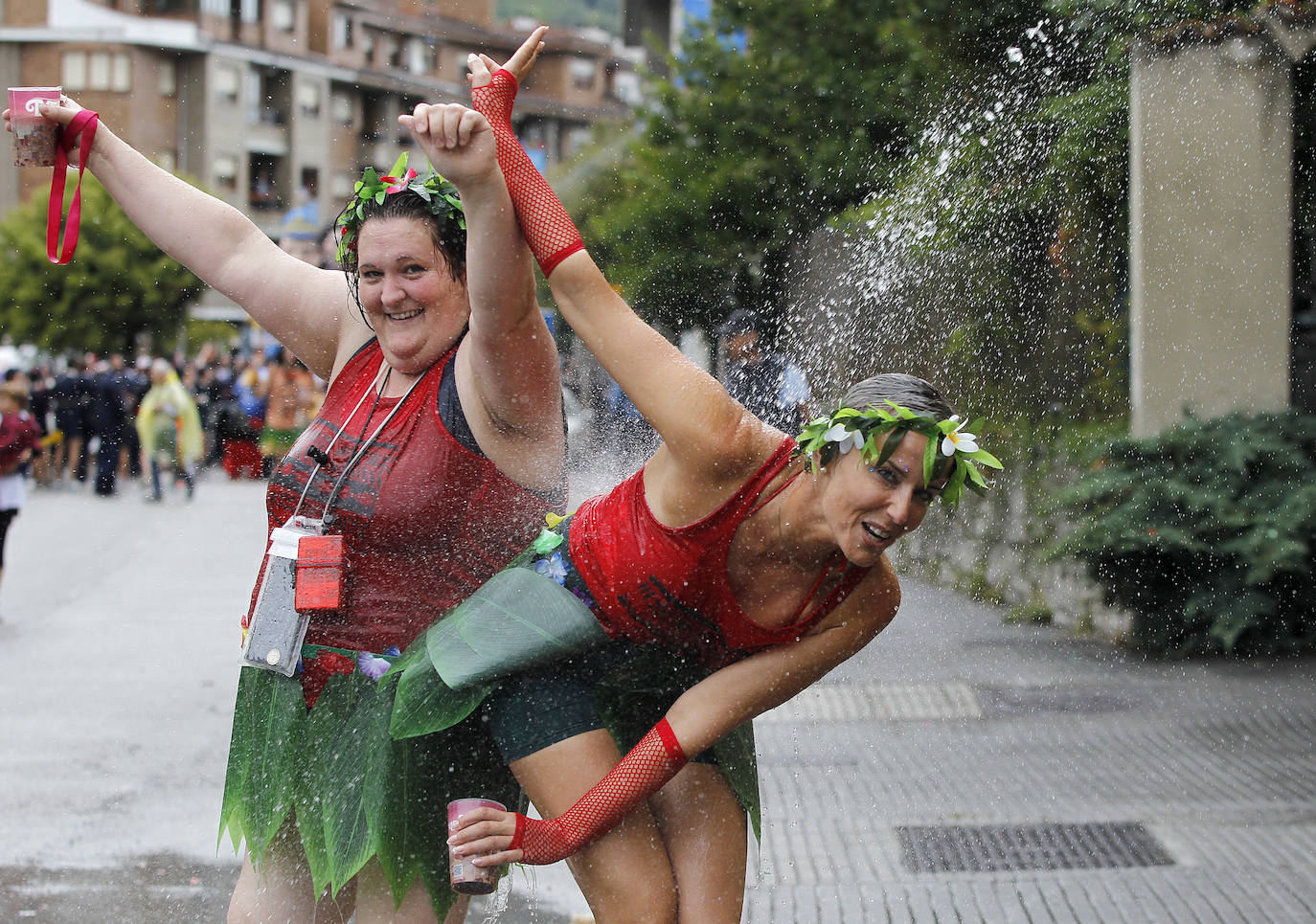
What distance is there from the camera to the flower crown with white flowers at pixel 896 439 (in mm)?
2256

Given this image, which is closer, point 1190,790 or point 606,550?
point 606,550

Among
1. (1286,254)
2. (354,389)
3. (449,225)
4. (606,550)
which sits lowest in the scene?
(606,550)

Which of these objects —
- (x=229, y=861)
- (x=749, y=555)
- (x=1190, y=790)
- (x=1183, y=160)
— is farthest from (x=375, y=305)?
(x=1183, y=160)

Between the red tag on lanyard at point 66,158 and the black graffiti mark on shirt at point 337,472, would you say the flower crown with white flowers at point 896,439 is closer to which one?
the black graffiti mark on shirt at point 337,472

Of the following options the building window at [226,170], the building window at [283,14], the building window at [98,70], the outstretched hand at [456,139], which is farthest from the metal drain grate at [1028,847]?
the building window at [283,14]

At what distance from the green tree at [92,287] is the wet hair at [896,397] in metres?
40.6

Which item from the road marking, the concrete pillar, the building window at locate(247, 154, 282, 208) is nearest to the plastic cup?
the road marking

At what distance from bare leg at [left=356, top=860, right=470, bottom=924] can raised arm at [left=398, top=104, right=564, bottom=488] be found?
2.54 feet

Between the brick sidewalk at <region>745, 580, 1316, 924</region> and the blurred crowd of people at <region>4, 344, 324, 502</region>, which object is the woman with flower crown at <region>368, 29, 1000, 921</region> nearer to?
Result: the brick sidewalk at <region>745, 580, 1316, 924</region>

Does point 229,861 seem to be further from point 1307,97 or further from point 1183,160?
point 1307,97

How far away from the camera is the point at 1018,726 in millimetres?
6441

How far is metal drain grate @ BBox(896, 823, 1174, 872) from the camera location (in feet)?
15.5

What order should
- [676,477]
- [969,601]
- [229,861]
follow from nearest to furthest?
1. [676,477]
2. [229,861]
3. [969,601]

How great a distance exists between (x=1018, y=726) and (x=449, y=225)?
176 inches
